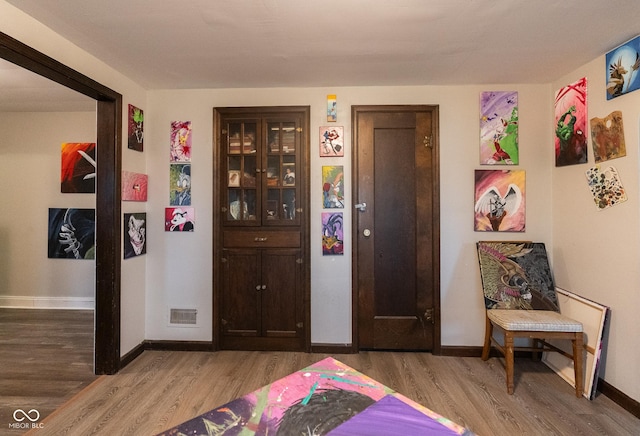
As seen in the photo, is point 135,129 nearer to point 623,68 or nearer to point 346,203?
point 346,203

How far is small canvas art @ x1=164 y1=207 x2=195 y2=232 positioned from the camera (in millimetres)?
2850

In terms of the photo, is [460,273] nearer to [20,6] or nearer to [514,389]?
[514,389]

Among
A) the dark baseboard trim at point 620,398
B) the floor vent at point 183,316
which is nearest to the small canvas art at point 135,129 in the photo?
the floor vent at point 183,316

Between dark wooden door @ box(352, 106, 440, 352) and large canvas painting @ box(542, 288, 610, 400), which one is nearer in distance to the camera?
large canvas painting @ box(542, 288, 610, 400)

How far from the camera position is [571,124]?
2.47m

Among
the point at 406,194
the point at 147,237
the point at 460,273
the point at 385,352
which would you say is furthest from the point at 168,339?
the point at 460,273

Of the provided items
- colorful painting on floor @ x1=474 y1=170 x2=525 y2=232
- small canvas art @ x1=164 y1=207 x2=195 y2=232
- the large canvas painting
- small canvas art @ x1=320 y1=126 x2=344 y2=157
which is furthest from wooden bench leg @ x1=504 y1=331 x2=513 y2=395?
small canvas art @ x1=164 y1=207 x2=195 y2=232

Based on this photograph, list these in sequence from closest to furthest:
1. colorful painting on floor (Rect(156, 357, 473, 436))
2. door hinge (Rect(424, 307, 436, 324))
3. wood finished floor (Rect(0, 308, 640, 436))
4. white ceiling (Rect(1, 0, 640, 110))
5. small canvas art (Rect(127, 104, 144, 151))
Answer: colorful painting on floor (Rect(156, 357, 473, 436)) < white ceiling (Rect(1, 0, 640, 110)) < wood finished floor (Rect(0, 308, 640, 436)) < small canvas art (Rect(127, 104, 144, 151)) < door hinge (Rect(424, 307, 436, 324))

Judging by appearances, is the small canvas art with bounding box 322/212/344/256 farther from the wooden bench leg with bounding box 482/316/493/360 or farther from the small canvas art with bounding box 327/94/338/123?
the wooden bench leg with bounding box 482/316/493/360

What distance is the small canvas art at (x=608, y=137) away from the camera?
2.07m

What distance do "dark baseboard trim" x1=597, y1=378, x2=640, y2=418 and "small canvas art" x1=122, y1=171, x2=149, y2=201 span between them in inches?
156

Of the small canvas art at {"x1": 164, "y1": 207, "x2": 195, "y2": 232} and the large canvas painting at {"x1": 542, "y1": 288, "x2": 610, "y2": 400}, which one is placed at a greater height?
the small canvas art at {"x1": 164, "y1": 207, "x2": 195, "y2": 232}

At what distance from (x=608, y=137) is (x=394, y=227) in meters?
1.65

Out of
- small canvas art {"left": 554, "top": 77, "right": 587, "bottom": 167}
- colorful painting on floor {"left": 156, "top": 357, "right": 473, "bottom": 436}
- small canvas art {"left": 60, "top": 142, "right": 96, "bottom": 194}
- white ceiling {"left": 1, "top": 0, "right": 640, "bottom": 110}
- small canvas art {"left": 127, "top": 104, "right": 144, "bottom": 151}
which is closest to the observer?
colorful painting on floor {"left": 156, "top": 357, "right": 473, "bottom": 436}
